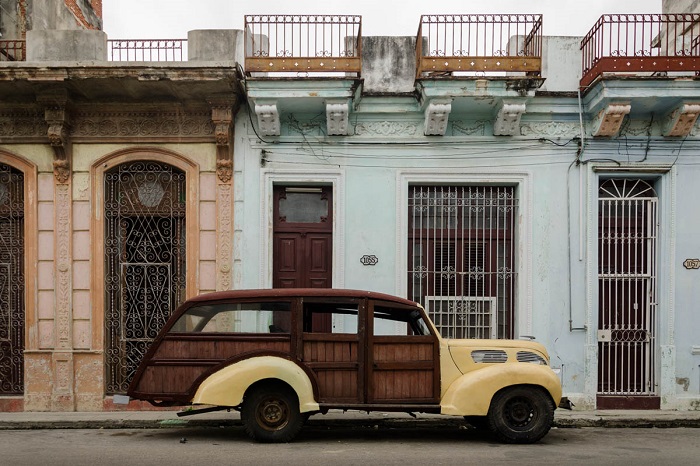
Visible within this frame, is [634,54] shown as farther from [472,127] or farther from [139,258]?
[139,258]

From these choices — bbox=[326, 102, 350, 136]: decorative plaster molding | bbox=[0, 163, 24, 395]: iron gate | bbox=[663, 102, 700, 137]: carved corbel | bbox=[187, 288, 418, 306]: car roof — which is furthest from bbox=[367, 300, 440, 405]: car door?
bbox=[0, 163, 24, 395]: iron gate

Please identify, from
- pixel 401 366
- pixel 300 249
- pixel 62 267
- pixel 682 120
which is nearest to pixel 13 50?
pixel 62 267

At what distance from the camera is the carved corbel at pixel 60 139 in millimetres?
9344

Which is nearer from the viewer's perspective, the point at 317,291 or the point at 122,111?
the point at 317,291

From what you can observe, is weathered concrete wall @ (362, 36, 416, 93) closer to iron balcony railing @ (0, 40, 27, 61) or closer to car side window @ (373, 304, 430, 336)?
car side window @ (373, 304, 430, 336)

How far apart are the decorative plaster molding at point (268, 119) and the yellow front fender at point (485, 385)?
4391mm

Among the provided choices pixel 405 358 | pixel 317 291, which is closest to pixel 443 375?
pixel 405 358

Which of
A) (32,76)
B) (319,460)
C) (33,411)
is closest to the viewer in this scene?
(319,460)

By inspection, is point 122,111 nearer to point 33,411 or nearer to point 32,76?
point 32,76

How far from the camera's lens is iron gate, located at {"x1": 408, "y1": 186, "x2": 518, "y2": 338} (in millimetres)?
9875

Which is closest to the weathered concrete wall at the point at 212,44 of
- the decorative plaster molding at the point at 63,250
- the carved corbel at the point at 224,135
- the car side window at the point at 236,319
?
the carved corbel at the point at 224,135

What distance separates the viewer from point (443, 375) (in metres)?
7.36

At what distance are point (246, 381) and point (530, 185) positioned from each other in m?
5.03

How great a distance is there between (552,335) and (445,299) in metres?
1.58
